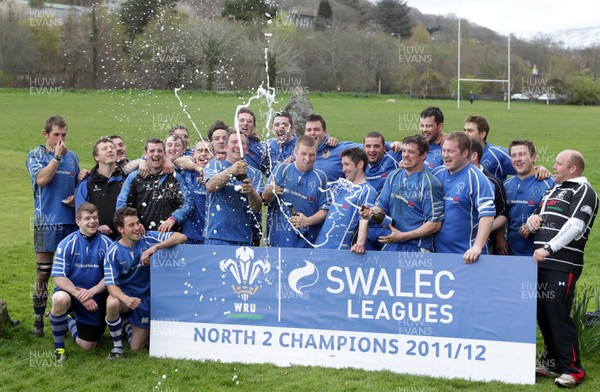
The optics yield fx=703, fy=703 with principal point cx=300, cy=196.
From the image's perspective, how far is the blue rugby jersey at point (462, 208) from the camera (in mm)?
6645

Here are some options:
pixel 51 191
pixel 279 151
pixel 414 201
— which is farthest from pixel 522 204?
pixel 51 191

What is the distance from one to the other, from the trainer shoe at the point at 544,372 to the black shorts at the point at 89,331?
4.44m

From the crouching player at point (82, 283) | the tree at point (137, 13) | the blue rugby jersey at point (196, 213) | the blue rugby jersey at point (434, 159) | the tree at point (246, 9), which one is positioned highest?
the tree at point (246, 9)

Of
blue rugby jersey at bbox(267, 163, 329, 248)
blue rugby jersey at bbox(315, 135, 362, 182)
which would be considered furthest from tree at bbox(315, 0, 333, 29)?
blue rugby jersey at bbox(267, 163, 329, 248)

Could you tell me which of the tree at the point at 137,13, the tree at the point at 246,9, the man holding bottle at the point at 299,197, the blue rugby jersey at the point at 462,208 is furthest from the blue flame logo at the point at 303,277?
the tree at the point at 246,9

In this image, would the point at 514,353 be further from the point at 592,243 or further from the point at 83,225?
the point at 592,243

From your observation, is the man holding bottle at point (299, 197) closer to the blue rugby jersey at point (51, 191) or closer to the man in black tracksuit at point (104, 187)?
the man in black tracksuit at point (104, 187)

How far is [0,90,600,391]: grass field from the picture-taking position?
651 cm

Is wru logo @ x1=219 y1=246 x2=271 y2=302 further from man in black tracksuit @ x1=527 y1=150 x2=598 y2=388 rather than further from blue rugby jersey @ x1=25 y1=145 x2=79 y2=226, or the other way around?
man in black tracksuit @ x1=527 y1=150 x2=598 y2=388

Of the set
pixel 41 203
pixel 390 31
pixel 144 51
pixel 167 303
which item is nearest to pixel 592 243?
pixel 167 303

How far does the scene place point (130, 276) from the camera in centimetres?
743

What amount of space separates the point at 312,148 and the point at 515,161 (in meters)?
2.12

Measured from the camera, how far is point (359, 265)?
6.86m

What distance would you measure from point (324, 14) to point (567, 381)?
95.4m
